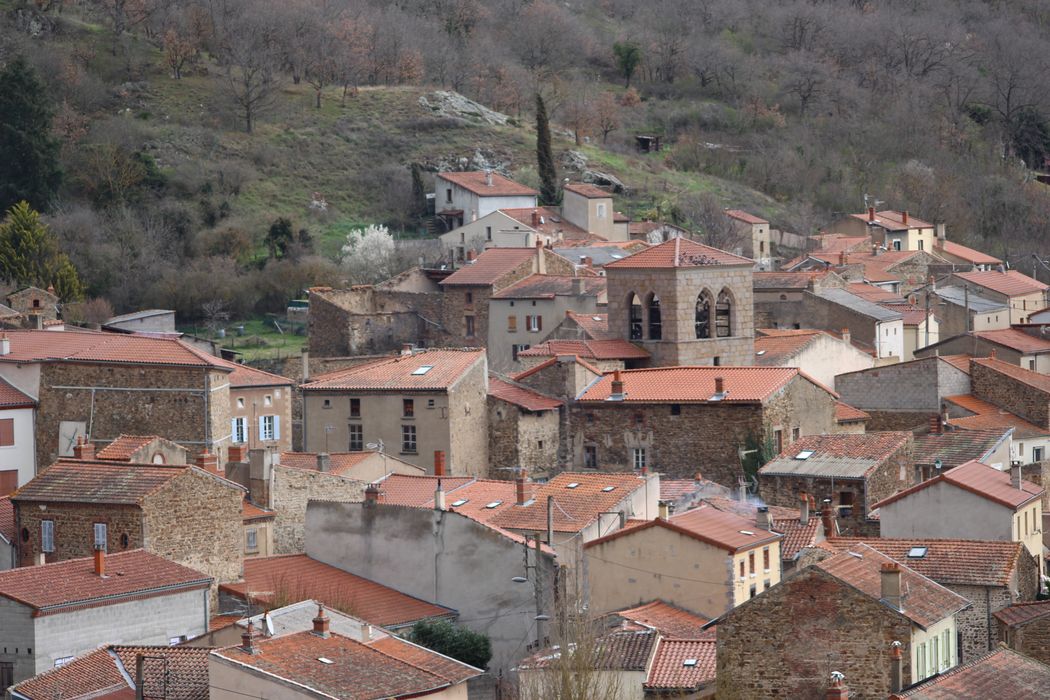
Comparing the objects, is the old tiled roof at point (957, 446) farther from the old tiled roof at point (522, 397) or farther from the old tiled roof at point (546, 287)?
the old tiled roof at point (546, 287)

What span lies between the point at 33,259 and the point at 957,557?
43.1 meters

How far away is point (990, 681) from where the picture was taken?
1117 inches

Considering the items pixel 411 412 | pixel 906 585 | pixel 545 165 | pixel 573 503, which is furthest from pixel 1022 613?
pixel 545 165

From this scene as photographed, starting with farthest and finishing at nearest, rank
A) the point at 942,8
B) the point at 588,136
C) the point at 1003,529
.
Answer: the point at 942,8 → the point at 588,136 → the point at 1003,529

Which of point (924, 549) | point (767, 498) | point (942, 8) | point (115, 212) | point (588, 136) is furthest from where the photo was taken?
point (942, 8)

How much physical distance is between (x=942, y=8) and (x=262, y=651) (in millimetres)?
133564

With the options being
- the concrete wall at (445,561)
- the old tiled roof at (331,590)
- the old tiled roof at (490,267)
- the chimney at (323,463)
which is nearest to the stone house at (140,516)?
the old tiled roof at (331,590)

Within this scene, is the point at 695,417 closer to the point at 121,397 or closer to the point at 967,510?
the point at 967,510

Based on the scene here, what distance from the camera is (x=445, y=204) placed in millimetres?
85938

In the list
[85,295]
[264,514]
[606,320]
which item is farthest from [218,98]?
[264,514]

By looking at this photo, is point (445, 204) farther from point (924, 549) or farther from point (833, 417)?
point (924, 549)

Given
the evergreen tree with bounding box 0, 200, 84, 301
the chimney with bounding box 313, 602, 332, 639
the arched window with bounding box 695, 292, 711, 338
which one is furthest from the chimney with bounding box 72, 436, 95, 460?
the evergreen tree with bounding box 0, 200, 84, 301

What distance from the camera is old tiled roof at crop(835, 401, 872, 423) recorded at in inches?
2105

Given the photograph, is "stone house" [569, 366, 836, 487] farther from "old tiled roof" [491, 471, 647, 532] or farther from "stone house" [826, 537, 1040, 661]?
"stone house" [826, 537, 1040, 661]
